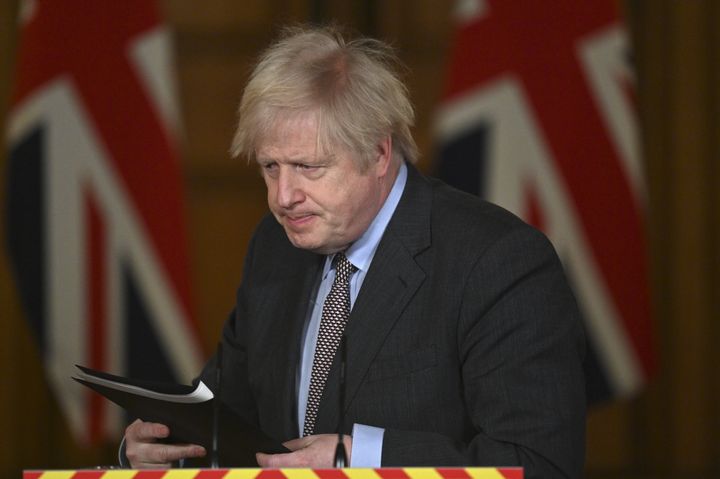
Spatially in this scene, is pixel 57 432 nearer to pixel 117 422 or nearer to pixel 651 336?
pixel 117 422

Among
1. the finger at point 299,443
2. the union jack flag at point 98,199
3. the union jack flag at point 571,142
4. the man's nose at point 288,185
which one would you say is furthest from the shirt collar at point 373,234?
the union jack flag at point 98,199

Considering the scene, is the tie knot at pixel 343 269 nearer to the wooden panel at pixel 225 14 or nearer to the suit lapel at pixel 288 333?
the suit lapel at pixel 288 333

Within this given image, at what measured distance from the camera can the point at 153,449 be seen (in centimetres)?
212

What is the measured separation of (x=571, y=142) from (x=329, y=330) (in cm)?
211

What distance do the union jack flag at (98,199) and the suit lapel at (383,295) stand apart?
2066 millimetres

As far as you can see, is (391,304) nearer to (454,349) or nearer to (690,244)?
(454,349)

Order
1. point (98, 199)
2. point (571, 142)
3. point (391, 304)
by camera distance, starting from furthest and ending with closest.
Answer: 1. point (98, 199)
2. point (571, 142)
3. point (391, 304)

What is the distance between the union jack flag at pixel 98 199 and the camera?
13.3 feet

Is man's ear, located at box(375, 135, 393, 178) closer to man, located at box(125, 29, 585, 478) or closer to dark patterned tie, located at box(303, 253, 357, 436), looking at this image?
man, located at box(125, 29, 585, 478)

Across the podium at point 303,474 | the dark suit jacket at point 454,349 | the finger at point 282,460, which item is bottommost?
the finger at point 282,460

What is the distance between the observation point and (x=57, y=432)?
4.47 metres

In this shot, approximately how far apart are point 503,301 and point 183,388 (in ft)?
1.91

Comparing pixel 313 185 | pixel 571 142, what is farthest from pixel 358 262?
pixel 571 142

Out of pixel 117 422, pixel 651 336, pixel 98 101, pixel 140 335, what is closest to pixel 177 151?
pixel 98 101
